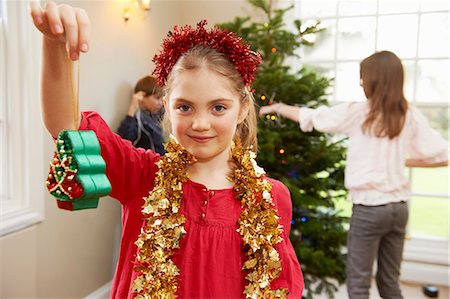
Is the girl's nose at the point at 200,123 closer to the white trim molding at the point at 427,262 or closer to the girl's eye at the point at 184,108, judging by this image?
the girl's eye at the point at 184,108

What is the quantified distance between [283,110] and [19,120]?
1.41m

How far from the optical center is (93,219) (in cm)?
257

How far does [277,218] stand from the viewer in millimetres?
1188

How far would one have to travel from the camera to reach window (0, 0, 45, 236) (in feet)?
6.33

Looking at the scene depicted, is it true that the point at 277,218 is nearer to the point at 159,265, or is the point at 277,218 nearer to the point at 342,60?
the point at 159,265

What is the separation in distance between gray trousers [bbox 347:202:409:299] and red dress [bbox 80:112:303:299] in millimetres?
1133

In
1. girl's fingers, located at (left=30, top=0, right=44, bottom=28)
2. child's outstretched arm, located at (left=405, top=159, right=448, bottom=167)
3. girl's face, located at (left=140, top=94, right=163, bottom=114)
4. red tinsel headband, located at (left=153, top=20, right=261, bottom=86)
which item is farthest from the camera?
girl's face, located at (left=140, top=94, right=163, bottom=114)

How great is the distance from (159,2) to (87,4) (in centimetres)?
62

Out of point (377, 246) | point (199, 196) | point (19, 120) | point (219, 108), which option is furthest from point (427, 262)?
point (19, 120)

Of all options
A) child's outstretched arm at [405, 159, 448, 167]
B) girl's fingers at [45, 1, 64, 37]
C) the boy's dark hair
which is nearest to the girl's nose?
girl's fingers at [45, 1, 64, 37]

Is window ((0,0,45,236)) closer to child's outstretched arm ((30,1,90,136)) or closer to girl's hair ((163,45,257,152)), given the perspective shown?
girl's hair ((163,45,257,152))

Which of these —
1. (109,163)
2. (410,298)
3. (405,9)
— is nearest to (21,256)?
(109,163)

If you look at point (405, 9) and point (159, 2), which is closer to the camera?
point (159, 2)

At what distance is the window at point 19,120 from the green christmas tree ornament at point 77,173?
4.46 feet
